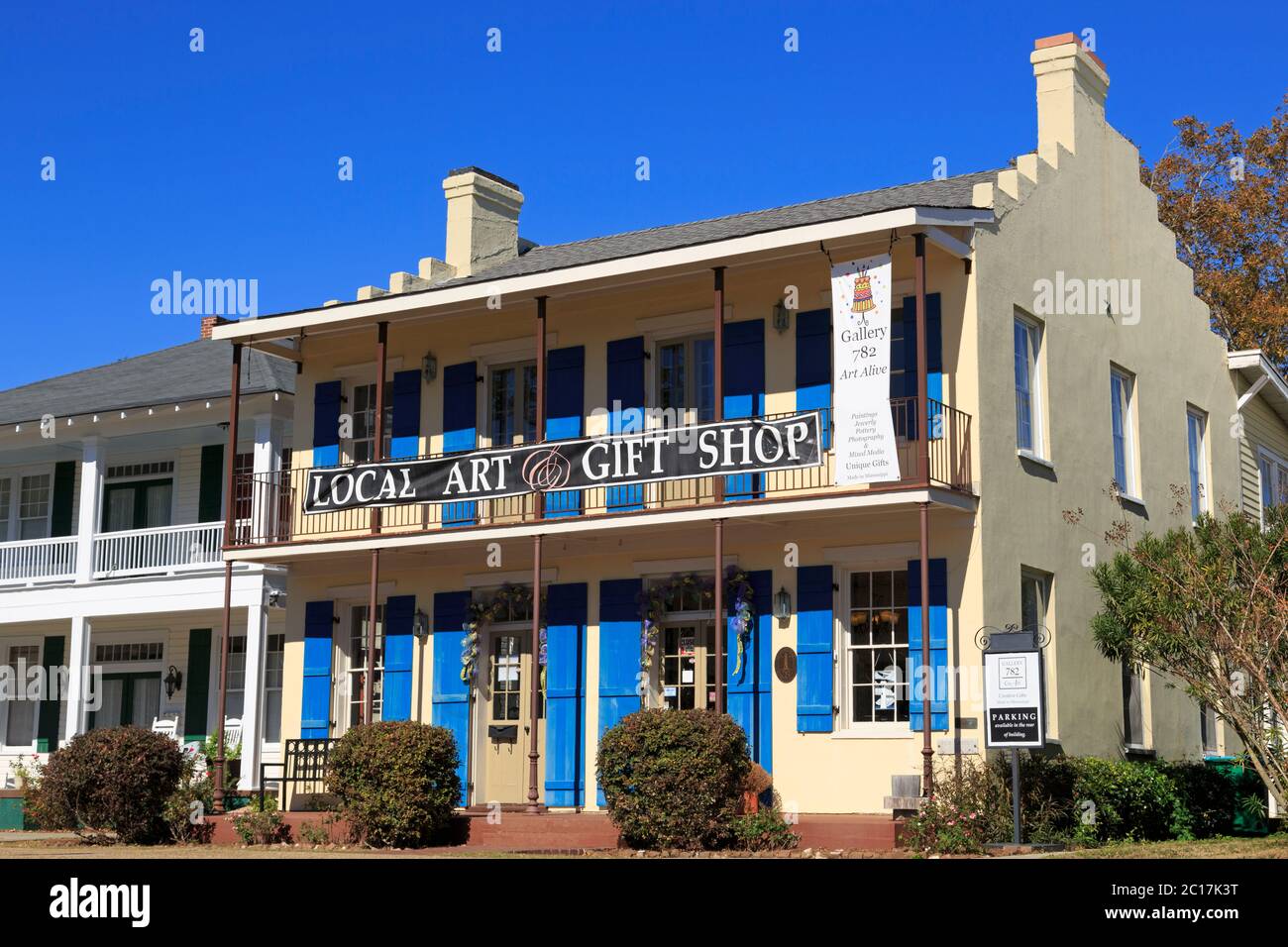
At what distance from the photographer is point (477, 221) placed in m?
23.8

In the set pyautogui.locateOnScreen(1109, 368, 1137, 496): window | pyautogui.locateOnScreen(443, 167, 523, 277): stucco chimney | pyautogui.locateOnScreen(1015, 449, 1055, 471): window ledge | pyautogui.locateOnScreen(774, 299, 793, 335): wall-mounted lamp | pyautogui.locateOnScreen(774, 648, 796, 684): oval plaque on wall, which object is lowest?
pyautogui.locateOnScreen(774, 648, 796, 684): oval plaque on wall

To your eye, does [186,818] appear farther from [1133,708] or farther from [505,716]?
[1133,708]

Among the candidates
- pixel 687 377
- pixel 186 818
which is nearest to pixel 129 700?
pixel 186 818

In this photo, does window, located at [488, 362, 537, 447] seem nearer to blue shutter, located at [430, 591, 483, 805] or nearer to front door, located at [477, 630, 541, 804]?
blue shutter, located at [430, 591, 483, 805]

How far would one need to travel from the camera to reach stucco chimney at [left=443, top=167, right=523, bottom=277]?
23.7 metres

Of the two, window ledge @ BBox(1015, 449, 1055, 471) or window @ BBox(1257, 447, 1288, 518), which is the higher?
window @ BBox(1257, 447, 1288, 518)

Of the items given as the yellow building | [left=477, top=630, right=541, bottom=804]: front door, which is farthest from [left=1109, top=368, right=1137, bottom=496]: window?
[left=477, top=630, right=541, bottom=804]: front door

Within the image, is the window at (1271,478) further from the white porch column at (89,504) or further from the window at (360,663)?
the white porch column at (89,504)

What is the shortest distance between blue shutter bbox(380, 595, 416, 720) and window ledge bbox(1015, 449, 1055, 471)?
26.1ft

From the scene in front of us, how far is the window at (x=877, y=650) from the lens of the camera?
650 inches

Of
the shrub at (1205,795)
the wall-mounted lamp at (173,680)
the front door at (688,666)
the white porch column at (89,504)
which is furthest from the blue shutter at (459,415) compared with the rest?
the shrub at (1205,795)

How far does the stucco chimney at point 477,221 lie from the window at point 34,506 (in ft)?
29.4

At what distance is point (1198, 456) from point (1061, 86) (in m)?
6.46
